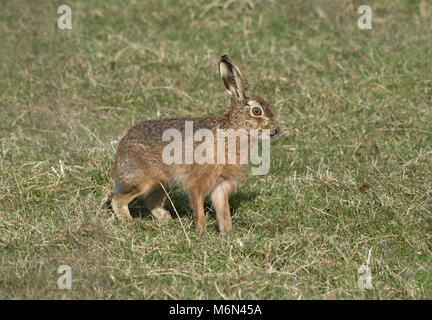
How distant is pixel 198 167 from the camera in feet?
20.5

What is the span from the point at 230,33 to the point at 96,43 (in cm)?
204

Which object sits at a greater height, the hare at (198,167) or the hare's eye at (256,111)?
the hare's eye at (256,111)

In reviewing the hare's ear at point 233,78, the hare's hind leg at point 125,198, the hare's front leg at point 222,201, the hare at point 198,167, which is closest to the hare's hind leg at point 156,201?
the hare at point 198,167

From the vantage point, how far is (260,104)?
634 centimetres

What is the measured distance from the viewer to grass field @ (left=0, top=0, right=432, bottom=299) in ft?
17.5

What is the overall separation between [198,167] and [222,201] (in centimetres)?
44

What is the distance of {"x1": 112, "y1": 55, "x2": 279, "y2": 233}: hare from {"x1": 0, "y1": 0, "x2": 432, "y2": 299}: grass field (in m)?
0.28

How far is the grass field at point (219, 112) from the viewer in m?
5.32

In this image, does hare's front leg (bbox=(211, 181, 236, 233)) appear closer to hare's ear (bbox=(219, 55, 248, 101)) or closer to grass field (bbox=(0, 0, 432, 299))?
grass field (bbox=(0, 0, 432, 299))

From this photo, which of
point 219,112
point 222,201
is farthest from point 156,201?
point 219,112

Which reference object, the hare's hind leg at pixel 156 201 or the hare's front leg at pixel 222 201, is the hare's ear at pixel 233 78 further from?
the hare's hind leg at pixel 156 201

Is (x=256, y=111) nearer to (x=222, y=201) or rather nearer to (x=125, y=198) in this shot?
(x=222, y=201)
